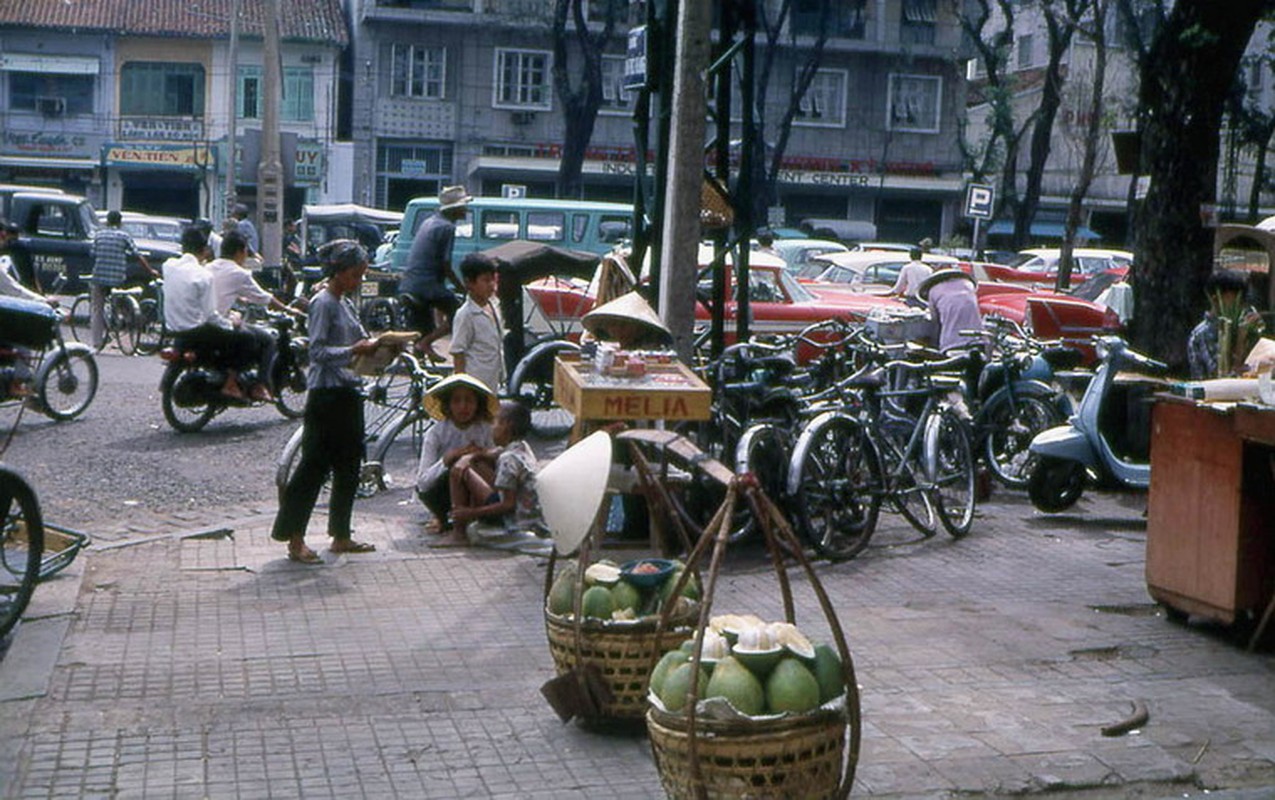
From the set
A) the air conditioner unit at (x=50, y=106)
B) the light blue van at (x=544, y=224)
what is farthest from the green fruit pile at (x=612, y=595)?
the air conditioner unit at (x=50, y=106)

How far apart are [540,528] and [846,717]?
5044 millimetres

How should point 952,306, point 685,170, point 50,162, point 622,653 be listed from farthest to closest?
point 50,162 → point 952,306 → point 685,170 → point 622,653

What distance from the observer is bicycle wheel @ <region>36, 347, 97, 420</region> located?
14148mm

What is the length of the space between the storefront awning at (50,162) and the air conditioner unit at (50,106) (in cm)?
125

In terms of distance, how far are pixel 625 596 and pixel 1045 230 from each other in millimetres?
50653

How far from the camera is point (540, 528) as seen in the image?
387 inches

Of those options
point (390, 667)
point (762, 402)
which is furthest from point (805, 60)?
point (390, 667)

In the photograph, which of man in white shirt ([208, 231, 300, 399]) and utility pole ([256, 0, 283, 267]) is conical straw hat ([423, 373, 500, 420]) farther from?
utility pole ([256, 0, 283, 267])

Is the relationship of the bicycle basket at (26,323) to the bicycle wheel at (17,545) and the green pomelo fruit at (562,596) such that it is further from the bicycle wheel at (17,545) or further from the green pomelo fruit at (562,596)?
the green pomelo fruit at (562,596)

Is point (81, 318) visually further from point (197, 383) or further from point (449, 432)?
point (449, 432)

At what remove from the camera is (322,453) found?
29.3 feet

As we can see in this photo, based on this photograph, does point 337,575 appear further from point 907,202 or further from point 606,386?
point 907,202

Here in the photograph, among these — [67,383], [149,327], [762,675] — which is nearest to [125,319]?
[149,327]

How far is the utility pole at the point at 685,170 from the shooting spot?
32.7 feet
